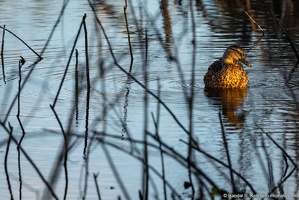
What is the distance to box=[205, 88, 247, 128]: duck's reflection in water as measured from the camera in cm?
970

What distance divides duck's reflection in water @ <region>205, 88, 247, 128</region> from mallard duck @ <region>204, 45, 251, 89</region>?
76mm

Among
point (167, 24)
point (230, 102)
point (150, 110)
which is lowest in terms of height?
point (167, 24)

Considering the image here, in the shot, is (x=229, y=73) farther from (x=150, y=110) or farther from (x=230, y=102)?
(x=150, y=110)

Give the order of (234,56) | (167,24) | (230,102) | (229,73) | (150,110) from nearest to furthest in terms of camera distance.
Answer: (150,110)
(230,102)
(229,73)
(234,56)
(167,24)

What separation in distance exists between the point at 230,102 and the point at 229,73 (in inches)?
35.9

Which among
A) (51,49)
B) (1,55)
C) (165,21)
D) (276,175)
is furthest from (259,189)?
(165,21)

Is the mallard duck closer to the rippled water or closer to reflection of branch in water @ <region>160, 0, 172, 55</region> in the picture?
the rippled water

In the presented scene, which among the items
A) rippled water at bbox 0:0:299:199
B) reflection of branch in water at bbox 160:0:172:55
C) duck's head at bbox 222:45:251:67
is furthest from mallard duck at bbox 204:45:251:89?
reflection of branch in water at bbox 160:0:172:55

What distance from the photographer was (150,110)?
10125 millimetres

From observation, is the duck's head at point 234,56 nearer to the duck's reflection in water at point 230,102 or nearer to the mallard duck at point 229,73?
the mallard duck at point 229,73

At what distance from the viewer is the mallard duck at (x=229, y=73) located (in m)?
11.7

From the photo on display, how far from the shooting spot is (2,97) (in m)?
10.9

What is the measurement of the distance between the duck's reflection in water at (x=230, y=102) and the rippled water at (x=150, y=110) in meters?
0.01

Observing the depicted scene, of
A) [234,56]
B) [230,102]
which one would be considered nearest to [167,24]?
[234,56]
